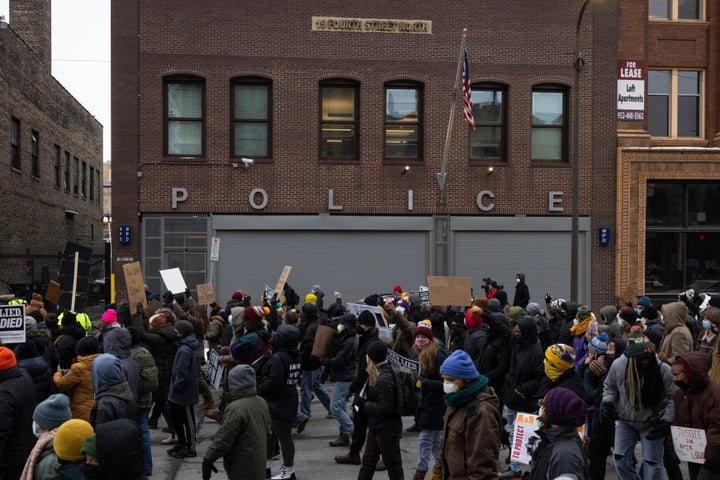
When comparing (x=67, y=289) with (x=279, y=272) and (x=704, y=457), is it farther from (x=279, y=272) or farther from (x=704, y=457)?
(x=704, y=457)

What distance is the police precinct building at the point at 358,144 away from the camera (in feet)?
71.8

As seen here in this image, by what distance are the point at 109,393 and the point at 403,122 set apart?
17.4m

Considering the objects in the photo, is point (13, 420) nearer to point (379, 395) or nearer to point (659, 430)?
point (379, 395)

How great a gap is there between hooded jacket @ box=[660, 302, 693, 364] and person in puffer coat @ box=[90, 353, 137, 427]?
6.83 meters

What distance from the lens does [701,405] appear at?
21.4 ft

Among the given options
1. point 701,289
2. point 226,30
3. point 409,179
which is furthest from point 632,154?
point 226,30

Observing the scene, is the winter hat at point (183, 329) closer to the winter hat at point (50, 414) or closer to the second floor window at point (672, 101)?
the winter hat at point (50, 414)

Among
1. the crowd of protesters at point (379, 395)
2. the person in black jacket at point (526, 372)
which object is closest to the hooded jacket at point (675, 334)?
the crowd of protesters at point (379, 395)

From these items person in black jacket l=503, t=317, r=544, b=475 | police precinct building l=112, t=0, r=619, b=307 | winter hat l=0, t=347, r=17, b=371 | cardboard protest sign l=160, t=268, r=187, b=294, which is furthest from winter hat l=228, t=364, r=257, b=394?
police precinct building l=112, t=0, r=619, b=307

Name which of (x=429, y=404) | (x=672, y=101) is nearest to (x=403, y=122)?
(x=672, y=101)

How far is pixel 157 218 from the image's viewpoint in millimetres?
21938

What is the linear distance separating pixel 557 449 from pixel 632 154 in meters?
20.4

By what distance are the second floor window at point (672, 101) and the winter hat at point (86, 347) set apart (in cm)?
2097

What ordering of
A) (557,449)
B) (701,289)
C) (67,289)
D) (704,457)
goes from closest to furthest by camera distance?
1. (557,449)
2. (704,457)
3. (67,289)
4. (701,289)
